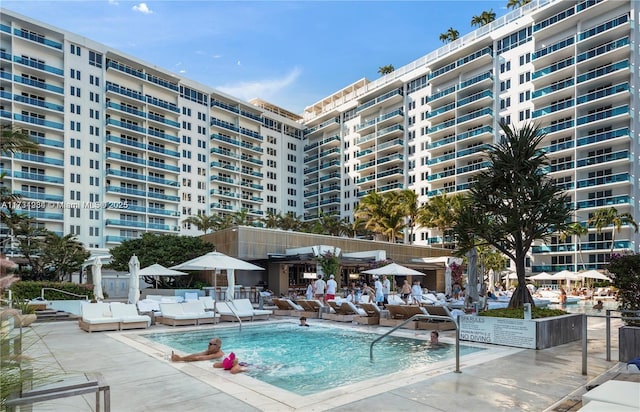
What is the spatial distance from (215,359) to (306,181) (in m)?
72.3

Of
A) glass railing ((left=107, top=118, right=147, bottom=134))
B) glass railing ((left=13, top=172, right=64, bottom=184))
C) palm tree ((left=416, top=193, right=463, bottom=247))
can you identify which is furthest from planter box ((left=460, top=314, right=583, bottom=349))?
glass railing ((left=107, top=118, right=147, bottom=134))

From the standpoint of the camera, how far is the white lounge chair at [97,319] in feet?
46.6

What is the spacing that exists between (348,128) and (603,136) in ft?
125

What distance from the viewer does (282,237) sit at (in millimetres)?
34094

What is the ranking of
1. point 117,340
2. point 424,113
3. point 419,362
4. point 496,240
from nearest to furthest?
point 419,362 → point 117,340 → point 496,240 → point 424,113

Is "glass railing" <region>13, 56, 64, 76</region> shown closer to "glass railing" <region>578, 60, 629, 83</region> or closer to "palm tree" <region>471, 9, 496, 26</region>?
"palm tree" <region>471, 9, 496, 26</region>

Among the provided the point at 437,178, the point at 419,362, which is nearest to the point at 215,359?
the point at 419,362

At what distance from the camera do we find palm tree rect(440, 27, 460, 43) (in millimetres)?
66250

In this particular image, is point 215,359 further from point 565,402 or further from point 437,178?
point 437,178

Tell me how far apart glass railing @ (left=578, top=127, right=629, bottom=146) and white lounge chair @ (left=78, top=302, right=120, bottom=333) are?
47064mm

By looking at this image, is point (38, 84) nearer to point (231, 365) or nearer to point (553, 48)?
point (231, 365)

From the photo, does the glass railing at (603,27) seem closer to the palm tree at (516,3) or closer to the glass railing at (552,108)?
the glass railing at (552,108)

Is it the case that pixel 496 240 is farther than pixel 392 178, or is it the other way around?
pixel 392 178

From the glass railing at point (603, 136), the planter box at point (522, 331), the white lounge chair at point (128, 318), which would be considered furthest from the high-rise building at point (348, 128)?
the white lounge chair at point (128, 318)
